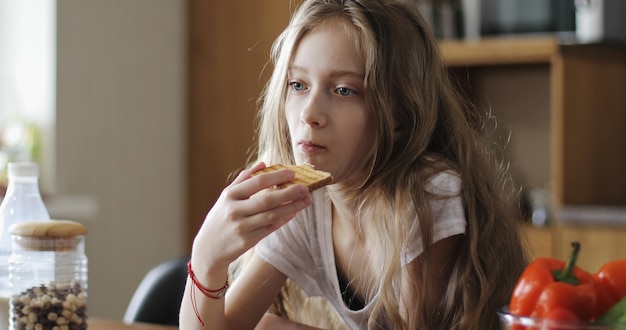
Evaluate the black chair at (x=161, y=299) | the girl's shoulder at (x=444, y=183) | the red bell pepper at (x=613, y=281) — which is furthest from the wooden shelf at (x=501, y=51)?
the red bell pepper at (x=613, y=281)

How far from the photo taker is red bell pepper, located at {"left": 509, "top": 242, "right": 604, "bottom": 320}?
2.74 feet

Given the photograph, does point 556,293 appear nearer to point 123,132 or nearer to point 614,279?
point 614,279

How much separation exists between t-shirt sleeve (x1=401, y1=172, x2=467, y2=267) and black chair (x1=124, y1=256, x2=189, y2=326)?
67 cm

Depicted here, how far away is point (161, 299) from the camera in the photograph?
70.9 inches

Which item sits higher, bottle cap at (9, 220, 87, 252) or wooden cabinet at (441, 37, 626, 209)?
wooden cabinet at (441, 37, 626, 209)

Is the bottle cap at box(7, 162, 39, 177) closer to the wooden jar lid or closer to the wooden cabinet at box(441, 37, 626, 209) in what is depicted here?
the wooden jar lid

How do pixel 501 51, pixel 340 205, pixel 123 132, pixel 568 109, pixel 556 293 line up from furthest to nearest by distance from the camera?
1. pixel 123 132
2. pixel 501 51
3. pixel 568 109
4. pixel 340 205
5. pixel 556 293

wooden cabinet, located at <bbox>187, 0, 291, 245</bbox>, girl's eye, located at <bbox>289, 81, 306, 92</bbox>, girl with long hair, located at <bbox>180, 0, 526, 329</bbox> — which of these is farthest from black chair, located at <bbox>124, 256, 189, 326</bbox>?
wooden cabinet, located at <bbox>187, 0, 291, 245</bbox>

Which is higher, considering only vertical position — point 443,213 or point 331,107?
point 331,107

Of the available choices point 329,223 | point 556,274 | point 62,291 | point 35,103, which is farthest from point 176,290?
point 35,103

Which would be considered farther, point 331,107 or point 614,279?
point 331,107

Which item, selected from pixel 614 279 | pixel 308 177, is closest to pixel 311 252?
pixel 308 177

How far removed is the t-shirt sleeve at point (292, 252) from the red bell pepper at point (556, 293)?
66cm

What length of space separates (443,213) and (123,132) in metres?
2.35
